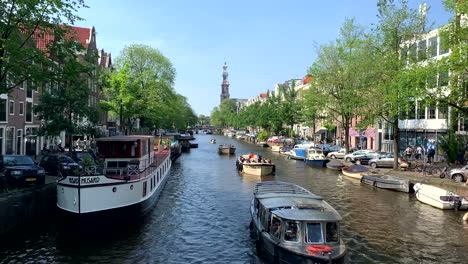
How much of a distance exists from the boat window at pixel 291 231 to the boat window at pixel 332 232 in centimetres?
125

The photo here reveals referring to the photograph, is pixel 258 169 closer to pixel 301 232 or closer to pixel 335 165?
pixel 335 165

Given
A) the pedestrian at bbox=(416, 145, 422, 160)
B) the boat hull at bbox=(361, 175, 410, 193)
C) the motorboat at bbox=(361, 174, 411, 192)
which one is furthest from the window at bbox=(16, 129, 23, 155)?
the pedestrian at bbox=(416, 145, 422, 160)

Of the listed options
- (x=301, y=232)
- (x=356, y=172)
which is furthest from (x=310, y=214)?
(x=356, y=172)

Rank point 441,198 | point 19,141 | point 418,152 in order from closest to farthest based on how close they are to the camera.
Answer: point 441,198, point 19,141, point 418,152

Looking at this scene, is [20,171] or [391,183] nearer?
[20,171]

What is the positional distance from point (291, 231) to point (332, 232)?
1.60 metres

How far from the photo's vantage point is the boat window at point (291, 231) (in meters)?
15.5

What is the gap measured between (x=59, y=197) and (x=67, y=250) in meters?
4.10

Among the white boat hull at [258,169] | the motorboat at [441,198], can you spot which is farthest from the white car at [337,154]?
the motorboat at [441,198]

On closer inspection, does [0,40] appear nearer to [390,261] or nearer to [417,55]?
[390,261]

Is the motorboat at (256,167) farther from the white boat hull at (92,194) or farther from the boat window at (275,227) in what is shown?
the boat window at (275,227)

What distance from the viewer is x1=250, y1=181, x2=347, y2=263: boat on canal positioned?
47.1 feet

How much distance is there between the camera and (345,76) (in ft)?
172

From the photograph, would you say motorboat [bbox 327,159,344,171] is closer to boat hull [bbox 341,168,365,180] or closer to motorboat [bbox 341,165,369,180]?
boat hull [bbox 341,168,365,180]
